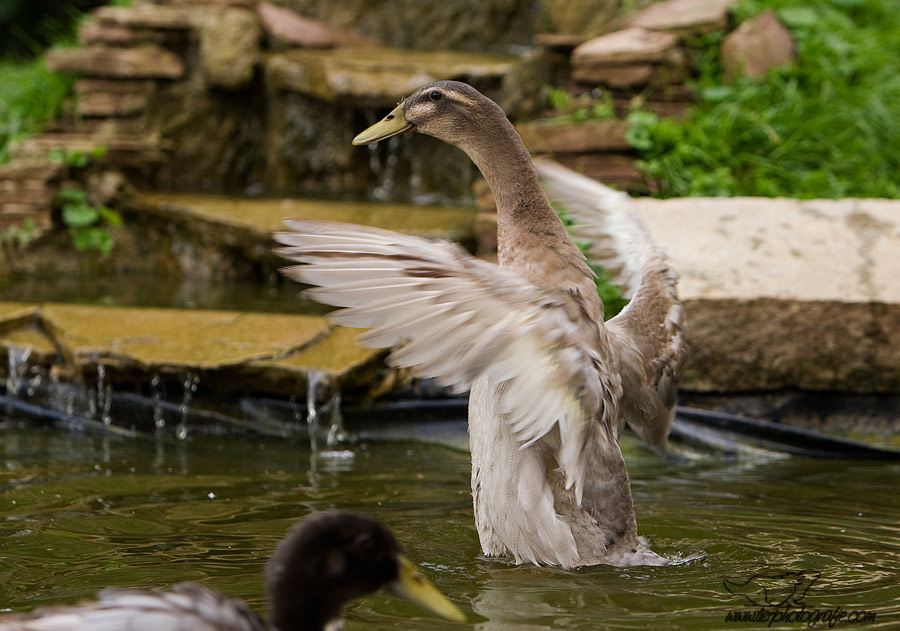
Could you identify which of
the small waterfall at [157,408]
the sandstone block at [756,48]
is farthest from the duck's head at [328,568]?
the sandstone block at [756,48]

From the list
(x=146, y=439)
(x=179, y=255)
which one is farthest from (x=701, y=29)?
(x=146, y=439)

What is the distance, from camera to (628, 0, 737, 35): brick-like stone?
292 inches

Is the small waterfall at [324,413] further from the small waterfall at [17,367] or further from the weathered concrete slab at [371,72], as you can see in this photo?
the weathered concrete slab at [371,72]

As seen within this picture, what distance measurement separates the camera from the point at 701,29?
741 centimetres

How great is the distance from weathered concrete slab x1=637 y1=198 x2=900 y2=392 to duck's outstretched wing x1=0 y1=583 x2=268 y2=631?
3.20 m

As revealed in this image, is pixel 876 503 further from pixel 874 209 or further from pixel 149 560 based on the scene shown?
pixel 149 560

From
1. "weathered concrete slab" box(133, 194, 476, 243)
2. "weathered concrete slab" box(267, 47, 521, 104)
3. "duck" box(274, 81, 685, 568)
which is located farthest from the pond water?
"weathered concrete slab" box(267, 47, 521, 104)

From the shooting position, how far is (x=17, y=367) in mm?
5426

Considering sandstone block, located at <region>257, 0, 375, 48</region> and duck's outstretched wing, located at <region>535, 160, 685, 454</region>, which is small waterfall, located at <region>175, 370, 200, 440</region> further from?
sandstone block, located at <region>257, 0, 375, 48</region>

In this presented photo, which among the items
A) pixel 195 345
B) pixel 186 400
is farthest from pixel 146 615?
pixel 195 345

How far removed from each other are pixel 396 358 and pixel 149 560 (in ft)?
3.94

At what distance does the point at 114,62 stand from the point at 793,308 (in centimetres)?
549

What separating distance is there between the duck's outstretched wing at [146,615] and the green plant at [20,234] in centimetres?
595

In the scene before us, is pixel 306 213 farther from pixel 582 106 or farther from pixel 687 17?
pixel 687 17
